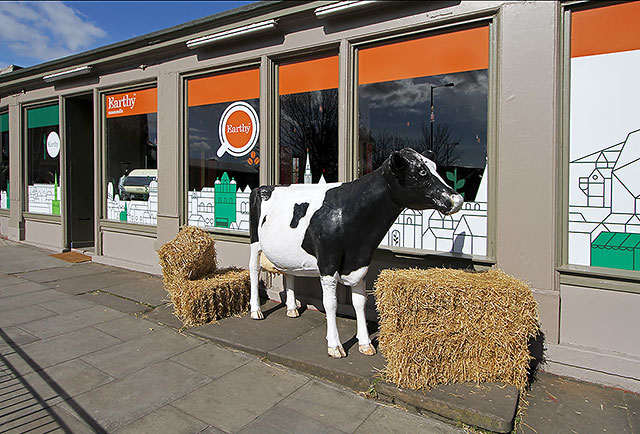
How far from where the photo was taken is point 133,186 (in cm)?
852

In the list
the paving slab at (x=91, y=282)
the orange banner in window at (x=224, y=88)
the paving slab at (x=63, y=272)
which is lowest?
the paving slab at (x=91, y=282)

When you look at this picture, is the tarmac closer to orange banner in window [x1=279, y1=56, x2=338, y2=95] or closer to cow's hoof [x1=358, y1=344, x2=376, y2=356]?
cow's hoof [x1=358, y1=344, x2=376, y2=356]

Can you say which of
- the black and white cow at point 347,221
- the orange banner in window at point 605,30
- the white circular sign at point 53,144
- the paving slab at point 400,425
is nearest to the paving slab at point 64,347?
the black and white cow at point 347,221

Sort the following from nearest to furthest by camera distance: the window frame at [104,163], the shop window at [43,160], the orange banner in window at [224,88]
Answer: the orange banner in window at [224,88] < the window frame at [104,163] < the shop window at [43,160]

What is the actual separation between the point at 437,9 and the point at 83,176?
9.22 meters

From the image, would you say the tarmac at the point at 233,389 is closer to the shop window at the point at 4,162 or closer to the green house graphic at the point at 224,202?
the green house graphic at the point at 224,202

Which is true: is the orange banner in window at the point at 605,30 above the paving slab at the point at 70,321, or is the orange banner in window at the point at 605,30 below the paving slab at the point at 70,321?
above

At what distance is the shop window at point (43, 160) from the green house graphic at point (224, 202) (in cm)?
552

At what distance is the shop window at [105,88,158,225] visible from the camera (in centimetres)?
810

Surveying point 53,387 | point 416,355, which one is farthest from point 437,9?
point 53,387

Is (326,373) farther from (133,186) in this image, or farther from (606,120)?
(133,186)

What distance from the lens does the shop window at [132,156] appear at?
26.6 feet

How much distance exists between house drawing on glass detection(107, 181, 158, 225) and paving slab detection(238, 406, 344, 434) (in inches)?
231

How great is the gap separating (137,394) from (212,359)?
0.86 m
